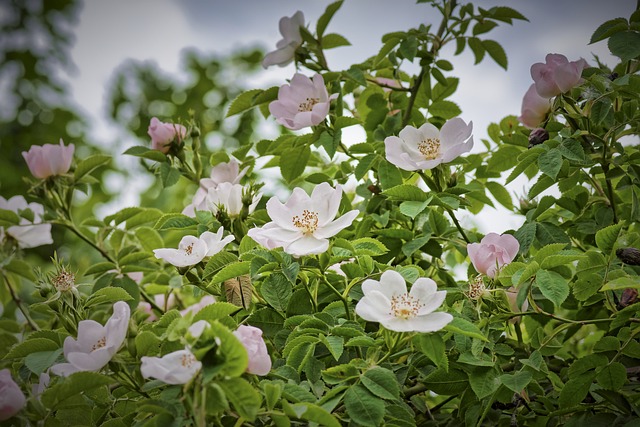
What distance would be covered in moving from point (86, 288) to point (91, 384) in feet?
2.72

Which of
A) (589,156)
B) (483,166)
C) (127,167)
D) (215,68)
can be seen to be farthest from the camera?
(215,68)

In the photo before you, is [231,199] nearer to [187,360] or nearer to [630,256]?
[187,360]

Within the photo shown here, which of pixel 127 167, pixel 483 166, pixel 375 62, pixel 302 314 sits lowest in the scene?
pixel 127 167

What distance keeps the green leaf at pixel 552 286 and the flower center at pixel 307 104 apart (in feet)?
1.53

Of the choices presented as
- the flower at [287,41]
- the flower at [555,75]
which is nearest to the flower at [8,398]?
the flower at [287,41]

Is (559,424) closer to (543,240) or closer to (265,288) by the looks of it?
(543,240)

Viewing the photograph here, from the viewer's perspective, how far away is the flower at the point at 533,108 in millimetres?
1024

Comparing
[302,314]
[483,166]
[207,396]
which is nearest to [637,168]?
[483,166]

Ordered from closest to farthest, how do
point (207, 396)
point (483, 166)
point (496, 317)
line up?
point (207, 396), point (496, 317), point (483, 166)

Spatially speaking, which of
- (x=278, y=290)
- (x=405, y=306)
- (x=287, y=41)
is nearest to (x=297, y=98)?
(x=287, y=41)

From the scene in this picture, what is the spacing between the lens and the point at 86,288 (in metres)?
1.46

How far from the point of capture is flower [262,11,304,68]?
1124 millimetres

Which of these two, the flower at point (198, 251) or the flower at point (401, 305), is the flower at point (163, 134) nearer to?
the flower at point (198, 251)

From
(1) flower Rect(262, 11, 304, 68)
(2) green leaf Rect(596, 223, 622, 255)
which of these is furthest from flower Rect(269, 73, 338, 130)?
(2) green leaf Rect(596, 223, 622, 255)
